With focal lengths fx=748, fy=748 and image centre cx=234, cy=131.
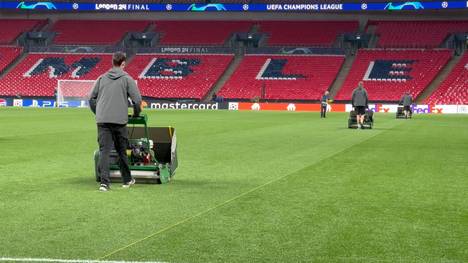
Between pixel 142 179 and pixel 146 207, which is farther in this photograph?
pixel 142 179

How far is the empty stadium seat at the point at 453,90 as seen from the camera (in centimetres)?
5956

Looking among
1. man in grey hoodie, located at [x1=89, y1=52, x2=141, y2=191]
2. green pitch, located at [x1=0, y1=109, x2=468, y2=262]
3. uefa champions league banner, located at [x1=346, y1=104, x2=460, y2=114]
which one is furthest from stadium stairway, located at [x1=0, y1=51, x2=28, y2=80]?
man in grey hoodie, located at [x1=89, y1=52, x2=141, y2=191]

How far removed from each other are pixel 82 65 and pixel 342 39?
2554 cm

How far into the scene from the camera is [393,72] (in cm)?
6644

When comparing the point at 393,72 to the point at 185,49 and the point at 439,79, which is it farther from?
the point at 185,49

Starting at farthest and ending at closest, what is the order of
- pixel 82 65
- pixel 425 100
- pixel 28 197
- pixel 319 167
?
pixel 82 65
pixel 425 100
pixel 319 167
pixel 28 197

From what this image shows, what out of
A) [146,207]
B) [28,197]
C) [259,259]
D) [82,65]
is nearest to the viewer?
[259,259]

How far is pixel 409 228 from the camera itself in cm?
768

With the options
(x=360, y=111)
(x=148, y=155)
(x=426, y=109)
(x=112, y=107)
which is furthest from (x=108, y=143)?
(x=426, y=109)

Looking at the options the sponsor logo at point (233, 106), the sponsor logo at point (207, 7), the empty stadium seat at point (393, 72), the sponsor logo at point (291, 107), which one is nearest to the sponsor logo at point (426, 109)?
the empty stadium seat at point (393, 72)

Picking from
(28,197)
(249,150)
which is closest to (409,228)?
(28,197)

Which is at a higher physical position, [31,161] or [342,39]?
[342,39]

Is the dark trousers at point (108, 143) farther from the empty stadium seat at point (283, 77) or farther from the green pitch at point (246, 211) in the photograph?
the empty stadium seat at point (283, 77)

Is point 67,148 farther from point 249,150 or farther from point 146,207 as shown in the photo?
point 146,207
